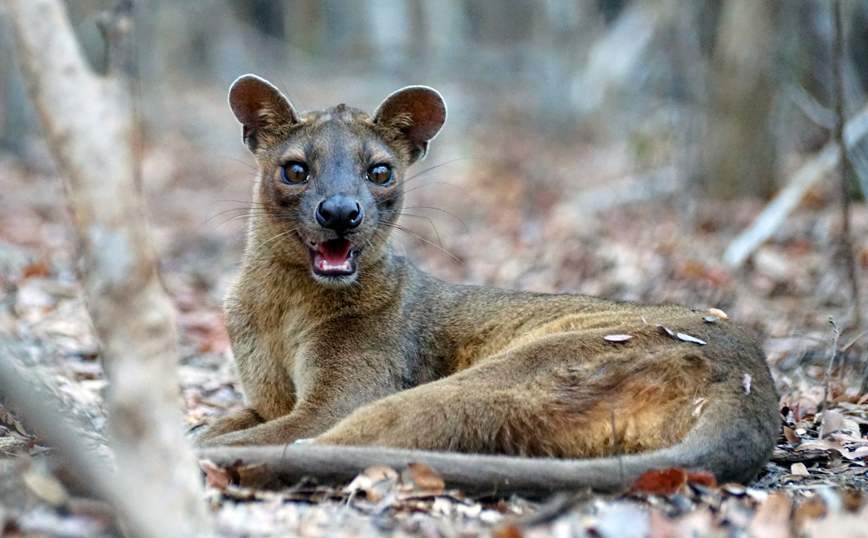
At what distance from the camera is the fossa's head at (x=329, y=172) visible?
179 inches

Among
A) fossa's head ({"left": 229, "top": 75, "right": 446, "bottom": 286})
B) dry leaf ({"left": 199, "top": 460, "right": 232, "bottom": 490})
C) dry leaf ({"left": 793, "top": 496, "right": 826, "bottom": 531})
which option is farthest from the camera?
fossa's head ({"left": 229, "top": 75, "right": 446, "bottom": 286})

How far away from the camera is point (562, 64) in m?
17.3

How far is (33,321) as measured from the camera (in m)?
6.41

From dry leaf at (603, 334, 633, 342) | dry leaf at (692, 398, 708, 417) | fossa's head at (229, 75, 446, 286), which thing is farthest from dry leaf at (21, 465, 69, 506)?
dry leaf at (692, 398, 708, 417)

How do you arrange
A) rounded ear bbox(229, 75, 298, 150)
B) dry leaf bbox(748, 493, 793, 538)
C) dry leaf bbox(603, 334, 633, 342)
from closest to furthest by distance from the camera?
dry leaf bbox(748, 493, 793, 538) < dry leaf bbox(603, 334, 633, 342) < rounded ear bbox(229, 75, 298, 150)

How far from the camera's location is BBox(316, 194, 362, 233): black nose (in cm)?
439

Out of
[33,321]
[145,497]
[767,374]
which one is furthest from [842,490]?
[33,321]

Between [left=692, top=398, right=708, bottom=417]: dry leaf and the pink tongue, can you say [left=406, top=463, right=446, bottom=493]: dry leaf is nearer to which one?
[left=692, top=398, right=708, bottom=417]: dry leaf

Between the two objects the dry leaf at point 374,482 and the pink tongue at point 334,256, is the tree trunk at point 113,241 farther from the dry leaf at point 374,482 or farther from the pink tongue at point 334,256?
the pink tongue at point 334,256

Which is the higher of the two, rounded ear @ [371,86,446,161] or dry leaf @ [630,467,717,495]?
rounded ear @ [371,86,446,161]

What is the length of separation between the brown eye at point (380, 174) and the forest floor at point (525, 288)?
1.37 feet

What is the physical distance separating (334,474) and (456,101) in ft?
57.3

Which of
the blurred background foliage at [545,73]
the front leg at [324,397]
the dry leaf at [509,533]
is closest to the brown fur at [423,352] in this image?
the front leg at [324,397]

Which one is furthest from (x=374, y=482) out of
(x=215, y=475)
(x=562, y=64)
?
(x=562, y=64)
